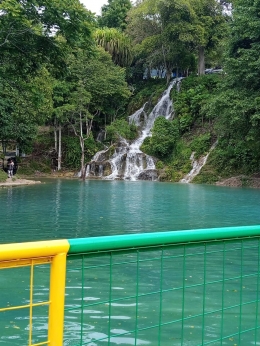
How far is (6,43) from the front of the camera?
1218cm

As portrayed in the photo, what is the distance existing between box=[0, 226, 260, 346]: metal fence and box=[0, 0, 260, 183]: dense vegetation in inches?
609

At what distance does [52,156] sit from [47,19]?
28.7 metres

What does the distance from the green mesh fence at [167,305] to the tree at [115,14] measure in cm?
4766

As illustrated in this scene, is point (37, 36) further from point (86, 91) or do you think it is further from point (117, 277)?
point (86, 91)

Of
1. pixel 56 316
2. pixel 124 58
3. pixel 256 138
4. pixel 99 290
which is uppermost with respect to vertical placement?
pixel 124 58

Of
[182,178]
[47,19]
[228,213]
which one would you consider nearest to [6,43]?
[47,19]

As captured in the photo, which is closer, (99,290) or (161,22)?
(99,290)

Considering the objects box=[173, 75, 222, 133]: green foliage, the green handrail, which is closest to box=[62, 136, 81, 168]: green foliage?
box=[173, 75, 222, 133]: green foliage

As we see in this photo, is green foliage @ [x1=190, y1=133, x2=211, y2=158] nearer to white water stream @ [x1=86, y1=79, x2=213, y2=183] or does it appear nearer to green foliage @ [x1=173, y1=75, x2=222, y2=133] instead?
white water stream @ [x1=86, y1=79, x2=213, y2=183]

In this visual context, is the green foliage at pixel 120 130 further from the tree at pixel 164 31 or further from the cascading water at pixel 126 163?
the tree at pixel 164 31

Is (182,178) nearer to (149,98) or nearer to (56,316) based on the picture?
(149,98)

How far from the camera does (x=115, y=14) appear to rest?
51781 mm

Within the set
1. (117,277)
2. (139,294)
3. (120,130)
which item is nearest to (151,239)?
(139,294)

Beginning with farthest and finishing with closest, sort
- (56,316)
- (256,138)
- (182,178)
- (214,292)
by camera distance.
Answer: (182,178) < (256,138) < (214,292) < (56,316)
